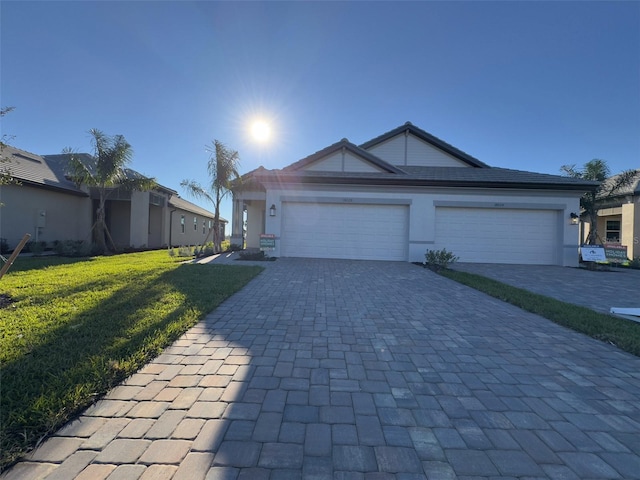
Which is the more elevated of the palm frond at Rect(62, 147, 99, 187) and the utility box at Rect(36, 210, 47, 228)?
the palm frond at Rect(62, 147, 99, 187)

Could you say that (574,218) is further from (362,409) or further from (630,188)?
(362,409)

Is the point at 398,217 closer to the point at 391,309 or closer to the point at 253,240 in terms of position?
the point at 391,309

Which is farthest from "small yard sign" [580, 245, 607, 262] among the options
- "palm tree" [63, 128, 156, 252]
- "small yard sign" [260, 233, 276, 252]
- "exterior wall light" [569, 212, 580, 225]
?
"palm tree" [63, 128, 156, 252]

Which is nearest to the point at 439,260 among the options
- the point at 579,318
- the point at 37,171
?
the point at 579,318

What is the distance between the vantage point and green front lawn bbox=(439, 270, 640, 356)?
3.80 m

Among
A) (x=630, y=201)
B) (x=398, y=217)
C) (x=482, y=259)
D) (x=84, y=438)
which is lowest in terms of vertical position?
(x=84, y=438)

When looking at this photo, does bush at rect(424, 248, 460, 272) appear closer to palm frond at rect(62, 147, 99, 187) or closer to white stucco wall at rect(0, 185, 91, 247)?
palm frond at rect(62, 147, 99, 187)

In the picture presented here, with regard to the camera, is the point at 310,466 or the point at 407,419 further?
the point at 407,419

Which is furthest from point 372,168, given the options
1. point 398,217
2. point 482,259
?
point 482,259

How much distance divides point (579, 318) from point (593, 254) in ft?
30.6

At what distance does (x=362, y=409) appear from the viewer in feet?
7.50

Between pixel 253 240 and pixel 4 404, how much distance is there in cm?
1669

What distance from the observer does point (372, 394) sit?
8.17ft

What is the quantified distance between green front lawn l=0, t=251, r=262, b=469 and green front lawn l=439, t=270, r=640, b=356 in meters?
5.69
